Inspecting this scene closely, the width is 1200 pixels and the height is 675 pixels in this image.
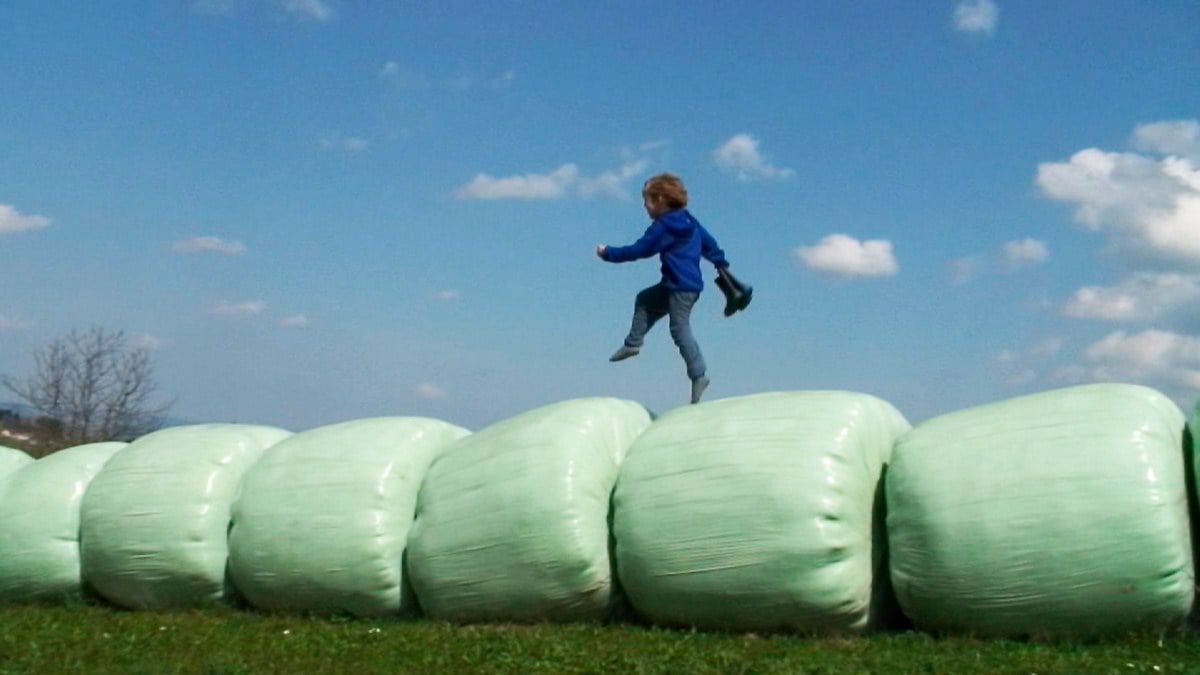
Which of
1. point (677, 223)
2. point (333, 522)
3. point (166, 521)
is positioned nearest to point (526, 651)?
point (333, 522)

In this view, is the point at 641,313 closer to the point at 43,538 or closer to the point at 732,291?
the point at 732,291

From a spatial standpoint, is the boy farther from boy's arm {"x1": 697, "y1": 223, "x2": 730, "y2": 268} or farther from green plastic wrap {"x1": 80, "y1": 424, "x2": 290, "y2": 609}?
green plastic wrap {"x1": 80, "y1": 424, "x2": 290, "y2": 609}

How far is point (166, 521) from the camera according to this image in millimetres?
7059

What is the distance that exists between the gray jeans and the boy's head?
540 millimetres

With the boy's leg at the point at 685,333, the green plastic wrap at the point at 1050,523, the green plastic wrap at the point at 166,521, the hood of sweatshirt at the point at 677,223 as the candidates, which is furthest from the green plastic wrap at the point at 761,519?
the green plastic wrap at the point at 166,521

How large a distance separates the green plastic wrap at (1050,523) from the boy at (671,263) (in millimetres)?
2729

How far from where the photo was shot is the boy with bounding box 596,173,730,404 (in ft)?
26.8

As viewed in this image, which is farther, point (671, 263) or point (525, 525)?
point (671, 263)

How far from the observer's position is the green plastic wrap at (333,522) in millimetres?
6457

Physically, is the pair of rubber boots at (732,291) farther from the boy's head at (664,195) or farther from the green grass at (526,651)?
the green grass at (526,651)

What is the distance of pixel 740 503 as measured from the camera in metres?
5.59

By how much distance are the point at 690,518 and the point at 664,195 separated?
328cm

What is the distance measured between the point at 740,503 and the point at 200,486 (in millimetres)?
3293

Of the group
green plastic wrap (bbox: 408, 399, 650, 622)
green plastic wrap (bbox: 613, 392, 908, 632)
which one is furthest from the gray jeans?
green plastic wrap (bbox: 613, 392, 908, 632)
